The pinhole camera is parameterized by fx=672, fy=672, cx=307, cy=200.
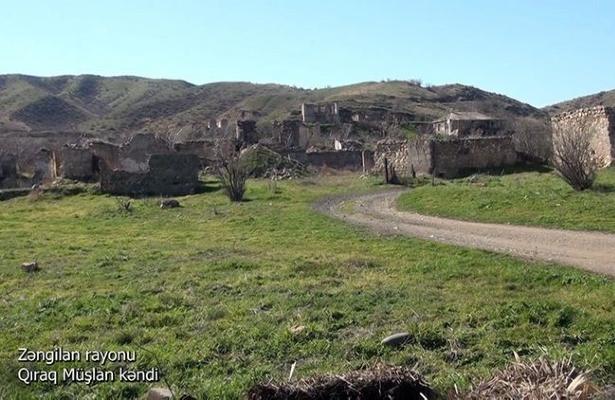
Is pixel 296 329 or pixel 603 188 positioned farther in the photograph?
pixel 603 188

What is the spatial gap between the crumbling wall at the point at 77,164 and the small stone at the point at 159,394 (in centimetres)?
2742

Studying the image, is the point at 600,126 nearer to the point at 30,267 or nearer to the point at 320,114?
the point at 30,267

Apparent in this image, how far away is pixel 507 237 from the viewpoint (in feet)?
39.8

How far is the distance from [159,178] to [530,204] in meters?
16.8

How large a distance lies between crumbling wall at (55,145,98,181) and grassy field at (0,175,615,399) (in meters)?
17.8

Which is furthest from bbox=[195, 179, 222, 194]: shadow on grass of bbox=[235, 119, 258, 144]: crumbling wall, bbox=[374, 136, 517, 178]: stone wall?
bbox=[235, 119, 258, 144]: crumbling wall

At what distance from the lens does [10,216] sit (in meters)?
21.6

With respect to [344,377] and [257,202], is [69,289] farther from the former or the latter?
[257,202]

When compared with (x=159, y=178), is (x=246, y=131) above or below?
above

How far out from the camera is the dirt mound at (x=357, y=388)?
3770 millimetres

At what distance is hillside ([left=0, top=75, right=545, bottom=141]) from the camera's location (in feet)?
284

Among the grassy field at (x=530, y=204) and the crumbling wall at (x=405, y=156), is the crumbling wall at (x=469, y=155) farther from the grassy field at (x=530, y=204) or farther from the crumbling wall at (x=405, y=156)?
the grassy field at (x=530, y=204)

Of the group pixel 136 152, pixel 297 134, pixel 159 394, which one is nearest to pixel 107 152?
pixel 136 152

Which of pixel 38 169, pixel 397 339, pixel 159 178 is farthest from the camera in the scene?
pixel 38 169
